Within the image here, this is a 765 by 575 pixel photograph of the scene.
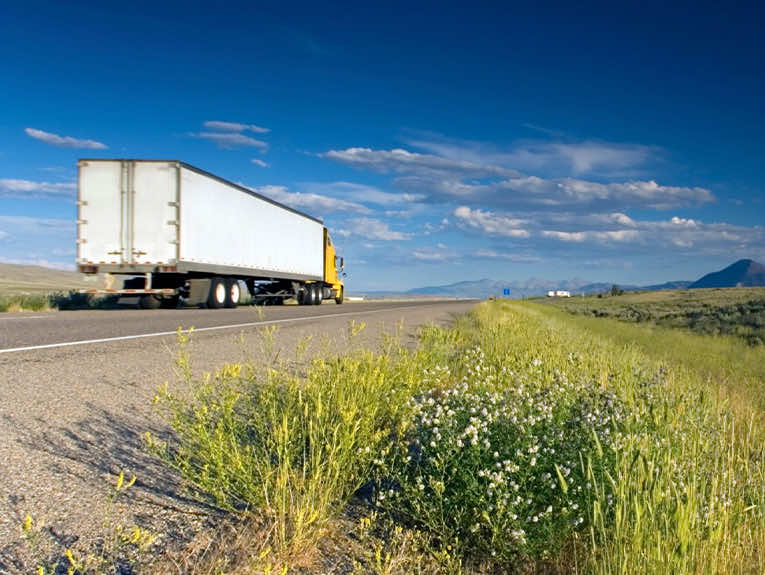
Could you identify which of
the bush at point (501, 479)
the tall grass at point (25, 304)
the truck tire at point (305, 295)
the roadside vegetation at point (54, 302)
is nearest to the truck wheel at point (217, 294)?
the roadside vegetation at point (54, 302)

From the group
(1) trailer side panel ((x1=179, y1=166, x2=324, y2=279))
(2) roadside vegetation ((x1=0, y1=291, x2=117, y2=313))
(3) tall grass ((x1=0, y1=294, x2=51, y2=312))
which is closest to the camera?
(3) tall grass ((x1=0, y1=294, x2=51, y2=312))

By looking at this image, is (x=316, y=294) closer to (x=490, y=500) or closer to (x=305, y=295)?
(x=305, y=295)

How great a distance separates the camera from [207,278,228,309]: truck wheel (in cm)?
2119

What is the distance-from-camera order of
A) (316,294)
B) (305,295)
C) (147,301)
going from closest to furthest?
(147,301)
(305,295)
(316,294)

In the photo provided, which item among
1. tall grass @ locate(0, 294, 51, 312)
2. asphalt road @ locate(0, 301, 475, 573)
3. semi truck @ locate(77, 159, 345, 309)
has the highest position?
semi truck @ locate(77, 159, 345, 309)

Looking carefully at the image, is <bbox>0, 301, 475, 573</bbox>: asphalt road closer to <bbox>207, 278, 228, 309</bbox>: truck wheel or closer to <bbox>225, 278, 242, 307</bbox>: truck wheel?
<bbox>207, 278, 228, 309</bbox>: truck wheel

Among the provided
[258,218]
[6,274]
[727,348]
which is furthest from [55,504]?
[6,274]

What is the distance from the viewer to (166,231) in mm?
18672

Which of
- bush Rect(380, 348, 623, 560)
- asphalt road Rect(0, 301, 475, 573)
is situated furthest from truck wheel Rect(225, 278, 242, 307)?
bush Rect(380, 348, 623, 560)

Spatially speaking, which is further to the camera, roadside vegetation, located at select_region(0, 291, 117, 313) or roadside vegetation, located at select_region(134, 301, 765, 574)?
roadside vegetation, located at select_region(0, 291, 117, 313)

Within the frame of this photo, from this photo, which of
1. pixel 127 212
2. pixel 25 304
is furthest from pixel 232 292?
pixel 25 304

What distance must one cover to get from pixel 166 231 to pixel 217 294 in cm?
356

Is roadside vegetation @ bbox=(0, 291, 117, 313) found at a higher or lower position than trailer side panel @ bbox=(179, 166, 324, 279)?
lower

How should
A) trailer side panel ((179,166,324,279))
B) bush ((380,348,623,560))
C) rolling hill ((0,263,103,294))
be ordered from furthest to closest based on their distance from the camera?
1. rolling hill ((0,263,103,294))
2. trailer side panel ((179,166,324,279))
3. bush ((380,348,623,560))
